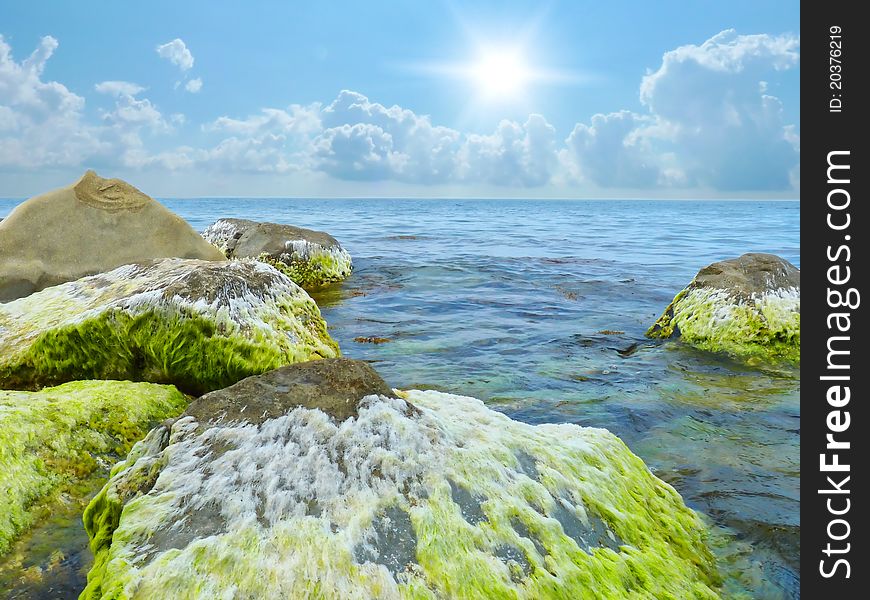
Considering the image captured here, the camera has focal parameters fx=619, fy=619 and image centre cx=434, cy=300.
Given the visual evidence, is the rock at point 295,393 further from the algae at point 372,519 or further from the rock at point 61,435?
the rock at point 61,435

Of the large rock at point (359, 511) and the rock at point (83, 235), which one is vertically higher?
the rock at point (83, 235)

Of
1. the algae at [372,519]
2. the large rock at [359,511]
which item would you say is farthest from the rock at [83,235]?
the algae at [372,519]

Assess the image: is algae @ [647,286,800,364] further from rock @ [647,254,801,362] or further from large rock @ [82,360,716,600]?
large rock @ [82,360,716,600]

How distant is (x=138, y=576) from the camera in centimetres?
280

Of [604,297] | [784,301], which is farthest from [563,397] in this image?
[604,297]

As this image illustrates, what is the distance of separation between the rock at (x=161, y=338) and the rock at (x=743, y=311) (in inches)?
259

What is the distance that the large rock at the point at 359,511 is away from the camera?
2.88 metres

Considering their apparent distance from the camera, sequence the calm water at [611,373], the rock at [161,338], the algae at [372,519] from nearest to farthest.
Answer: the algae at [372,519] < the calm water at [611,373] < the rock at [161,338]

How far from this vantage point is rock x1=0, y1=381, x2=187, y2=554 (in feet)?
12.8

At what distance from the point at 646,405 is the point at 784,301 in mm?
4016

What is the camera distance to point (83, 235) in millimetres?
9625

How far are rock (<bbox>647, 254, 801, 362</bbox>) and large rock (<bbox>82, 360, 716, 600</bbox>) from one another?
235 inches
